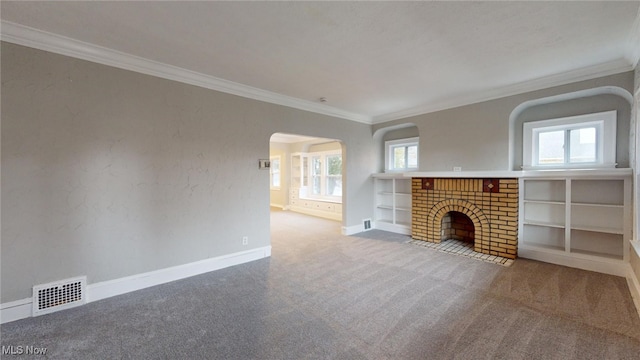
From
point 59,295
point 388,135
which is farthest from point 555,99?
point 59,295

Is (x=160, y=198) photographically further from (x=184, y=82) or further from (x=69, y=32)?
(x=69, y=32)

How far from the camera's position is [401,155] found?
19.3ft

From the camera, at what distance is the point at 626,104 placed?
321cm

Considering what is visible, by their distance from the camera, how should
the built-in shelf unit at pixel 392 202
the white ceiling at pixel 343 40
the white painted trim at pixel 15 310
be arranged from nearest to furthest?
the white ceiling at pixel 343 40
the white painted trim at pixel 15 310
the built-in shelf unit at pixel 392 202

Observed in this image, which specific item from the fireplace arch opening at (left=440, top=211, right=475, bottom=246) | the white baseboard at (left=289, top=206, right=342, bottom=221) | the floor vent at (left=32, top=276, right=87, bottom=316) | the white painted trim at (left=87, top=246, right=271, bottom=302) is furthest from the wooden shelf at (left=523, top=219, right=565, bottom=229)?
the floor vent at (left=32, top=276, right=87, bottom=316)

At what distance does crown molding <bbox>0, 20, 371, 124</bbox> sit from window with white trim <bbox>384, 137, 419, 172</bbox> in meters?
2.68

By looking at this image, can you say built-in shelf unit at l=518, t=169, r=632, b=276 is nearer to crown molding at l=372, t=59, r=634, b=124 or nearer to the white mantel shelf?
the white mantel shelf

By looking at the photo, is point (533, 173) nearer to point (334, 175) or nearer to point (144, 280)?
point (334, 175)

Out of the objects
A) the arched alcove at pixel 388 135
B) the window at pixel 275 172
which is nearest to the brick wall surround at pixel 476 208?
the arched alcove at pixel 388 135

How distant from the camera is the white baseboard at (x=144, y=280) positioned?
2303 mm

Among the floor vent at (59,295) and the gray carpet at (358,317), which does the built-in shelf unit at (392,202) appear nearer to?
the gray carpet at (358,317)

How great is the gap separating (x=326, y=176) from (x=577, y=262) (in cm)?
598

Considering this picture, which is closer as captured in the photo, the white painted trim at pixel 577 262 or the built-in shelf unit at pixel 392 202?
the white painted trim at pixel 577 262

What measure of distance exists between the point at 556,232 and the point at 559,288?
1.34 metres
